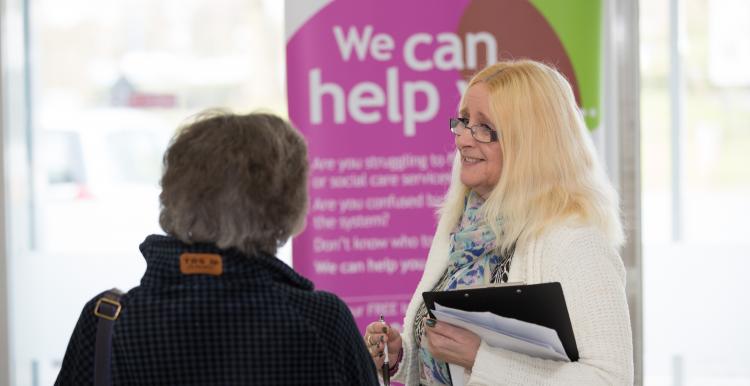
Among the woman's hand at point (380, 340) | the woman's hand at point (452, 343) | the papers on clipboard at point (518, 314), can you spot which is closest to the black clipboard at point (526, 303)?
the papers on clipboard at point (518, 314)

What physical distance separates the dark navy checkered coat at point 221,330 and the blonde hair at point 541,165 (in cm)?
64

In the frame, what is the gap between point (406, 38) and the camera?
12.1ft

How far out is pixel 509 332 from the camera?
188cm

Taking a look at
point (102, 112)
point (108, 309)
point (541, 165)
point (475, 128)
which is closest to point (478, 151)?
point (475, 128)

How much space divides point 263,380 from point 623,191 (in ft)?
8.97

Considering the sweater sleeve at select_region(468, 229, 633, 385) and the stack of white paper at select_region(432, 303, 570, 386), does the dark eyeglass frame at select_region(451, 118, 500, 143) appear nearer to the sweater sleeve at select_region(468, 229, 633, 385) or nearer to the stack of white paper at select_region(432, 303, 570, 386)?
the sweater sleeve at select_region(468, 229, 633, 385)

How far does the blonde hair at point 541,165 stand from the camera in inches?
77.9

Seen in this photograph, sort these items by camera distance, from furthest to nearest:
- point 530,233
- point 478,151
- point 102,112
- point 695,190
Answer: point 695,190 < point 102,112 < point 478,151 < point 530,233

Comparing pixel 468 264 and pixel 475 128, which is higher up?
pixel 475 128

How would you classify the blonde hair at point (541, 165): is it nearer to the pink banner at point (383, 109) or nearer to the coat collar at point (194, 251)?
the coat collar at point (194, 251)

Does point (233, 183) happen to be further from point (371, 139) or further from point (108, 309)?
point (371, 139)

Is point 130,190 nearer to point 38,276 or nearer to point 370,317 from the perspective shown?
point 38,276

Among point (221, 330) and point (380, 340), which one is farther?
point (380, 340)

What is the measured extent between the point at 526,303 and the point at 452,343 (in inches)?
10.6
